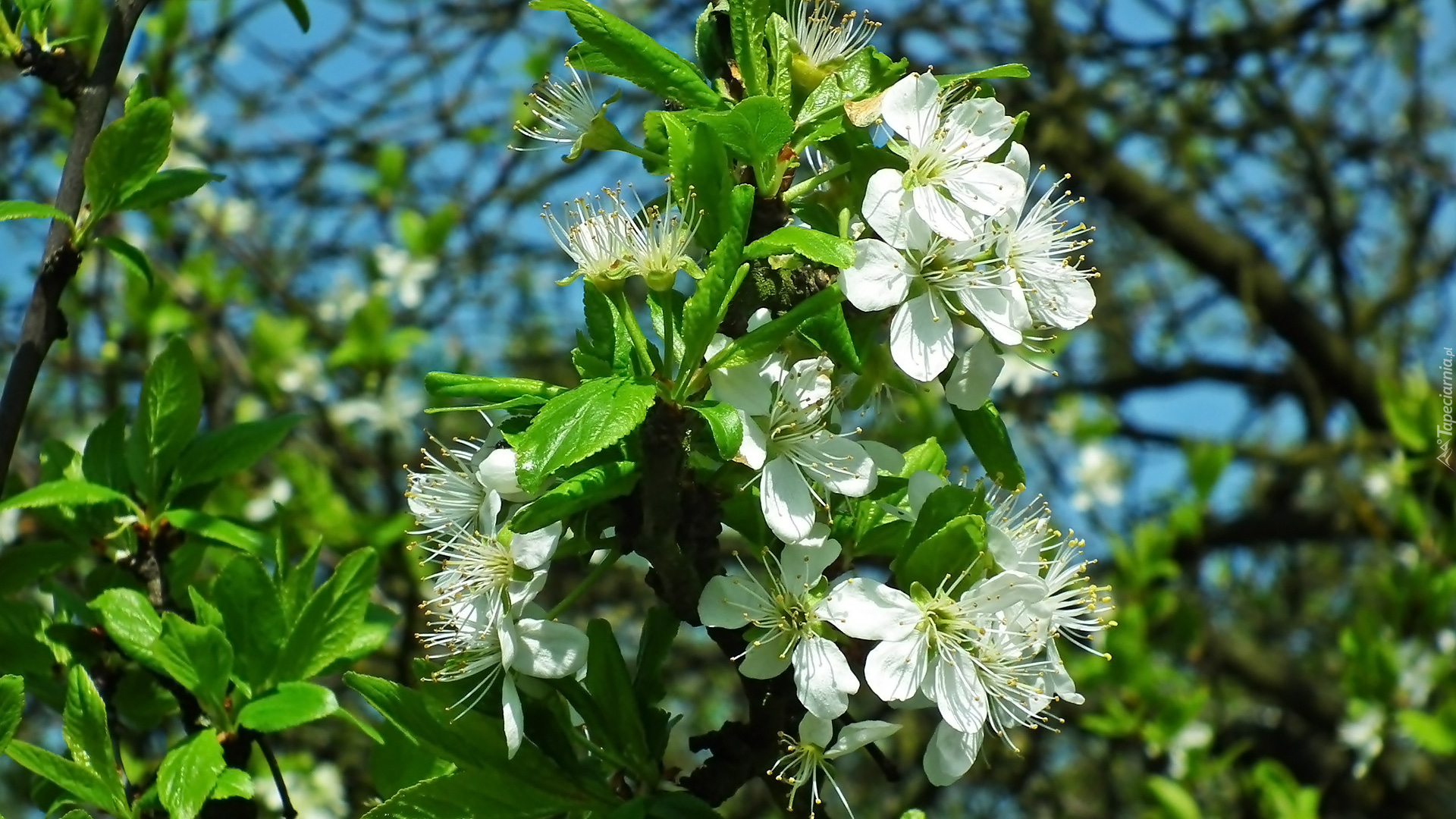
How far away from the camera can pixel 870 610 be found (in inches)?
42.9

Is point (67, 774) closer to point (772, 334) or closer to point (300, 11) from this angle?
point (772, 334)

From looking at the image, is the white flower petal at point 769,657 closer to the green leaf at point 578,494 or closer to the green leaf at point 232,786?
the green leaf at point 578,494

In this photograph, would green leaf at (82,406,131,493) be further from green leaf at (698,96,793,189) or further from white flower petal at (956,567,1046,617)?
white flower petal at (956,567,1046,617)

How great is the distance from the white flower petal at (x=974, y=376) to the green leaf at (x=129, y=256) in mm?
892

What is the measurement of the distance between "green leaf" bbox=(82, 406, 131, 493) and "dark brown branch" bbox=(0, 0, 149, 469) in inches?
7.5

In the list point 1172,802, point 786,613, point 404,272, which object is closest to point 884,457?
point 786,613

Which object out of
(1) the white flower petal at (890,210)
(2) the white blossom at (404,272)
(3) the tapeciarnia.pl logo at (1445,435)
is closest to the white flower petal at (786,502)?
(1) the white flower petal at (890,210)

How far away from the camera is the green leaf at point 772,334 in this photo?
100 centimetres

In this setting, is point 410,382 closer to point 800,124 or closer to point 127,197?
point 127,197

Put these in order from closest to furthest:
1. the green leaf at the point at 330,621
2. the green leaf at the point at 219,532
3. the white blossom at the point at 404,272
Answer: the green leaf at the point at 330,621, the green leaf at the point at 219,532, the white blossom at the point at 404,272

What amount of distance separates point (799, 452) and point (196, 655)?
0.60 m

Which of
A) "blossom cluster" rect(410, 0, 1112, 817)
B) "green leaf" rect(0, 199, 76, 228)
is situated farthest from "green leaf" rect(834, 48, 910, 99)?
"green leaf" rect(0, 199, 76, 228)

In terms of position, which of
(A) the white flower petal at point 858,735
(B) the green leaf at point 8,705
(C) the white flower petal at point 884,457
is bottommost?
(A) the white flower petal at point 858,735

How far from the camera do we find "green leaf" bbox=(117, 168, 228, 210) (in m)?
1.35
